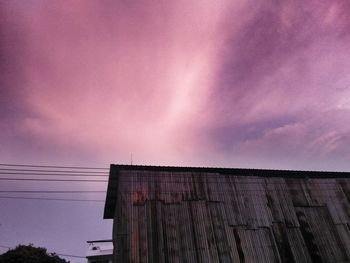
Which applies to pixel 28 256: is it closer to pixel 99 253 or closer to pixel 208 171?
pixel 99 253

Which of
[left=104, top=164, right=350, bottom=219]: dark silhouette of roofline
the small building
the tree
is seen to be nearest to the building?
[left=104, top=164, right=350, bottom=219]: dark silhouette of roofline

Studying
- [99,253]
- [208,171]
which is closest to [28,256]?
[99,253]

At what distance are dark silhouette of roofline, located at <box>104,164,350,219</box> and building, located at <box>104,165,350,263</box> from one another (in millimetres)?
74

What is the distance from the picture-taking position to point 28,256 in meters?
25.1

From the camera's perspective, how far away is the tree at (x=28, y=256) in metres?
24.5

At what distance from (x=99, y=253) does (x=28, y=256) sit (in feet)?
36.9

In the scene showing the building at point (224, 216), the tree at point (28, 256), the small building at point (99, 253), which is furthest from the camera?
the small building at point (99, 253)

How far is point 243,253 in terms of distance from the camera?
14.3 meters

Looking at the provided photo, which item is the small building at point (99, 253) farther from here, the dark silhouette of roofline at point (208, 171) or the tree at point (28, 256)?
the dark silhouette of roofline at point (208, 171)

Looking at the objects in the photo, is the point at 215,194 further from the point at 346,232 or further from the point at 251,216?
the point at 346,232

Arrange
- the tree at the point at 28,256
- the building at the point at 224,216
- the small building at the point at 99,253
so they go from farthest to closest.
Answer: the small building at the point at 99,253 < the tree at the point at 28,256 < the building at the point at 224,216

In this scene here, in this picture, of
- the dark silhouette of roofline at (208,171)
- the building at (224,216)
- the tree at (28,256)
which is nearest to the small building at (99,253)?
the tree at (28,256)

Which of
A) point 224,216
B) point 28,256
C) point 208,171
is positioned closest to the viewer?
point 224,216

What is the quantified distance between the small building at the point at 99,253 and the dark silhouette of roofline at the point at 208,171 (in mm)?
17111
